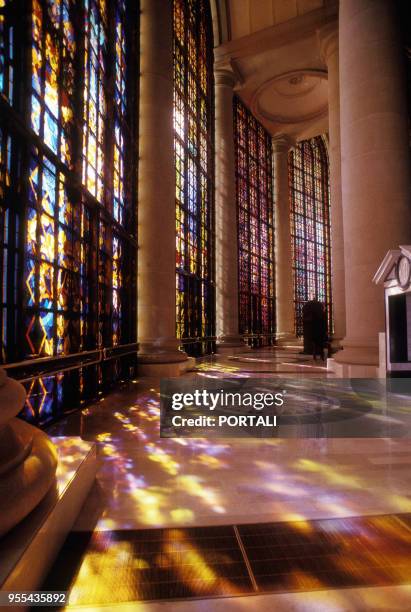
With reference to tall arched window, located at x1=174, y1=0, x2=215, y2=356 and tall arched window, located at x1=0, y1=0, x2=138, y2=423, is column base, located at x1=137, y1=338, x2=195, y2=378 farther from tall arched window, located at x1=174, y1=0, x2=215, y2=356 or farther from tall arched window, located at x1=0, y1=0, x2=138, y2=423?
tall arched window, located at x1=174, y1=0, x2=215, y2=356

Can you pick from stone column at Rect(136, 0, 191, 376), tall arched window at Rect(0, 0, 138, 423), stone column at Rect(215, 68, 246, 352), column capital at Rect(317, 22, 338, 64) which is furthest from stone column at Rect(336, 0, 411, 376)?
stone column at Rect(215, 68, 246, 352)

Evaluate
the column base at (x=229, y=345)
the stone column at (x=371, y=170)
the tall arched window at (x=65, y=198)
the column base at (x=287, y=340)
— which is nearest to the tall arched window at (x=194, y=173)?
the column base at (x=229, y=345)

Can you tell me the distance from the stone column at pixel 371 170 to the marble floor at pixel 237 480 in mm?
3479

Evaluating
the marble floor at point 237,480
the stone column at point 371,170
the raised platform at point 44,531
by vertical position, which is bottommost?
the marble floor at point 237,480

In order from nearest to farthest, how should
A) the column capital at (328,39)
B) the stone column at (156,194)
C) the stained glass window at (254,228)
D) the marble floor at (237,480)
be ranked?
the marble floor at (237,480), the stone column at (156,194), the column capital at (328,39), the stained glass window at (254,228)

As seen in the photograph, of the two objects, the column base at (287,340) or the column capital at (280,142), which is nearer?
the column base at (287,340)

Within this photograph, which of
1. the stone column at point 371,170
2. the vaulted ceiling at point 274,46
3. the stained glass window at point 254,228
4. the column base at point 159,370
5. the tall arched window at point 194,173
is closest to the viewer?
the stone column at point 371,170

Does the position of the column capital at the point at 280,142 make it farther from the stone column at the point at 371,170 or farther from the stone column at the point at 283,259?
the stone column at the point at 371,170

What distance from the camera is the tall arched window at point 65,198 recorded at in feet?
14.6

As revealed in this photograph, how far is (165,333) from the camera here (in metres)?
9.49

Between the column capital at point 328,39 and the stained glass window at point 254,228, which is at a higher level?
the column capital at point 328,39

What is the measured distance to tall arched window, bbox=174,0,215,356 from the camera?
1407 cm

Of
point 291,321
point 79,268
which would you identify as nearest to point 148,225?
point 79,268

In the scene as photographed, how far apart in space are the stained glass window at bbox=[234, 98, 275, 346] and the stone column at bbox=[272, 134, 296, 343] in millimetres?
950
